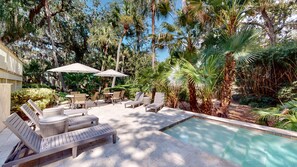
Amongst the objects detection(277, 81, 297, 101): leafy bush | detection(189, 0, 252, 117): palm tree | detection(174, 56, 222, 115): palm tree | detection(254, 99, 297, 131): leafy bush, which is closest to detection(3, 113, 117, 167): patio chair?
detection(174, 56, 222, 115): palm tree

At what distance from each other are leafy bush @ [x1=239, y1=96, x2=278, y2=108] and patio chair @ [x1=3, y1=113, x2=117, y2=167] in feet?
33.0

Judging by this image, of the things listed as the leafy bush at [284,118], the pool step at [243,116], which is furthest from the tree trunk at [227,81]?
the leafy bush at [284,118]

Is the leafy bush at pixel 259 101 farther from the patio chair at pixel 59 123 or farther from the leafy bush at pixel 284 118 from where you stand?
the patio chair at pixel 59 123

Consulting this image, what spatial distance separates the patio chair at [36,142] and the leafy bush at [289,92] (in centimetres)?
941

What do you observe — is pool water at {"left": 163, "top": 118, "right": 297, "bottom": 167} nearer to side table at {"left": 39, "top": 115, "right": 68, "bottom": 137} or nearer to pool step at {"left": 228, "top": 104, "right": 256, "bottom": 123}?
pool step at {"left": 228, "top": 104, "right": 256, "bottom": 123}

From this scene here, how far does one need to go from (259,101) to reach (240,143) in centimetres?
730

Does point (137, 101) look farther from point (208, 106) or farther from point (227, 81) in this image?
point (227, 81)

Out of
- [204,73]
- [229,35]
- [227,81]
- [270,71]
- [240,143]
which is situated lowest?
[240,143]

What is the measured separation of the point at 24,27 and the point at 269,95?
16.9 meters

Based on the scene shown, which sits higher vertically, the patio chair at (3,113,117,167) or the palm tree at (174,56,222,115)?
the palm tree at (174,56,222,115)

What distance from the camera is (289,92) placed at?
25.4 ft

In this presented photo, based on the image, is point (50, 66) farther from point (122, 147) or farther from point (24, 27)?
point (122, 147)

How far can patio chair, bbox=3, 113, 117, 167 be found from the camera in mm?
2572

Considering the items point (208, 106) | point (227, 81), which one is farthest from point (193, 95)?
point (227, 81)
